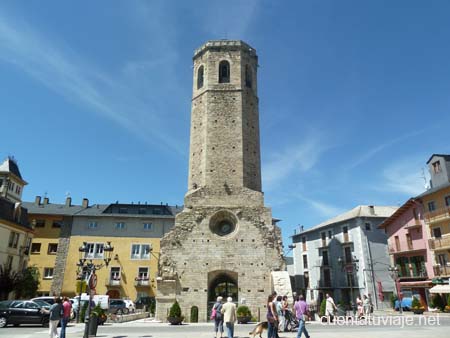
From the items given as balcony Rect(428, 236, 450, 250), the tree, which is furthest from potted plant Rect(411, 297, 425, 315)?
the tree

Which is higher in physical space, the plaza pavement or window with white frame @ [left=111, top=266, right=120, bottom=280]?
window with white frame @ [left=111, top=266, right=120, bottom=280]

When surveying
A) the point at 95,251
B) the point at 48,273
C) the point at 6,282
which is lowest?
the point at 6,282

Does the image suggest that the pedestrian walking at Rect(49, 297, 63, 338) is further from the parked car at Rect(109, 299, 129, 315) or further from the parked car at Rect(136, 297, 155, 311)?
the parked car at Rect(136, 297, 155, 311)

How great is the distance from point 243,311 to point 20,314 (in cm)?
1130

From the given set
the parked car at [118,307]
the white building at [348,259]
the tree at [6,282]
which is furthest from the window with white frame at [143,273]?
the white building at [348,259]

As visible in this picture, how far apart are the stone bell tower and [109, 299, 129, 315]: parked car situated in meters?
7.64

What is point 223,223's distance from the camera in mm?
22016

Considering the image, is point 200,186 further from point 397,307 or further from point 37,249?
A: point 37,249

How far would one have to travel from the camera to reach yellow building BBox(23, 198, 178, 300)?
3281 cm

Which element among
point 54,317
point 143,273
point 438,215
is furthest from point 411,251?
point 54,317

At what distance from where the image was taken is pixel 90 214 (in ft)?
120

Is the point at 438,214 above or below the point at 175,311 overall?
above

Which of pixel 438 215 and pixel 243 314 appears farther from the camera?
pixel 438 215

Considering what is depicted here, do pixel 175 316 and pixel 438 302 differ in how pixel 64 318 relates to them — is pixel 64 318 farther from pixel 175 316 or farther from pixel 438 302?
pixel 438 302
